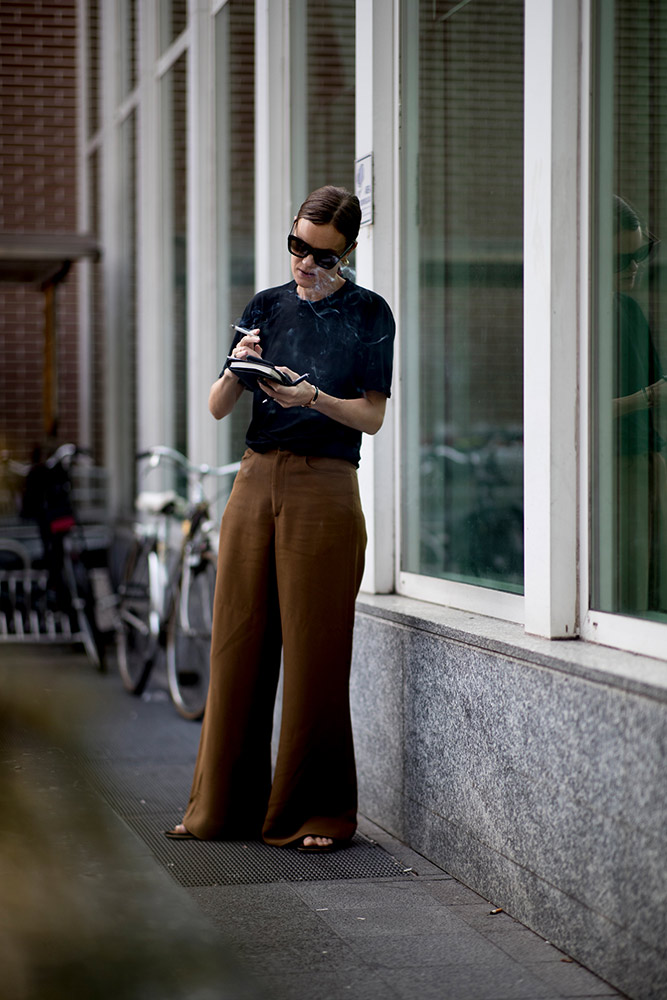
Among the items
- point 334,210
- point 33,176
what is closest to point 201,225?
point 334,210

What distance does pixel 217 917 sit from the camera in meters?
3.68

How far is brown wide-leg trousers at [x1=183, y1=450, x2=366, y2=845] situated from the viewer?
4.30 m

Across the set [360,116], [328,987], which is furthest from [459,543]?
[328,987]

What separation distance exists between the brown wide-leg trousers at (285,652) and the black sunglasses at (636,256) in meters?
1.12

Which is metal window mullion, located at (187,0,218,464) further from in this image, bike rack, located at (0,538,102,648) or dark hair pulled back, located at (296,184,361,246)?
dark hair pulled back, located at (296,184,361,246)

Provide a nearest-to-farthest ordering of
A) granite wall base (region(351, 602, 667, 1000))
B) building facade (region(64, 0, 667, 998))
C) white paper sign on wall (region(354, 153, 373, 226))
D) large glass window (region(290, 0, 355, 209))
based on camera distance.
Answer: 1. granite wall base (region(351, 602, 667, 1000))
2. building facade (region(64, 0, 667, 998))
3. white paper sign on wall (region(354, 153, 373, 226))
4. large glass window (region(290, 0, 355, 209))

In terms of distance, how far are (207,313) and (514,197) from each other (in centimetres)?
276

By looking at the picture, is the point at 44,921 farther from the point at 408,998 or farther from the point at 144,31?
the point at 144,31

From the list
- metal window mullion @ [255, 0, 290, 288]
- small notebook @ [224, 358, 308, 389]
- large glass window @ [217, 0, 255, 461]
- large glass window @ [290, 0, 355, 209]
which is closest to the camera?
small notebook @ [224, 358, 308, 389]

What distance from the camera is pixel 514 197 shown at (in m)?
5.64

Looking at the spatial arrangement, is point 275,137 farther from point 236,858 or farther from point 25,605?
point 25,605

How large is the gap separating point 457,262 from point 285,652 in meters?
1.94

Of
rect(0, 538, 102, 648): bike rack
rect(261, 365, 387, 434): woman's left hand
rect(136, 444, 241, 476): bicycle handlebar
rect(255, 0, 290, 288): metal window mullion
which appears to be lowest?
rect(0, 538, 102, 648): bike rack

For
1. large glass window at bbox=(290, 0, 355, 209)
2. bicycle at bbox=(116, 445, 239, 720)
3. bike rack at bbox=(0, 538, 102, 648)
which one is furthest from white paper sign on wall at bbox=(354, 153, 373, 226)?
bike rack at bbox=(0, 538, 102, 648)
